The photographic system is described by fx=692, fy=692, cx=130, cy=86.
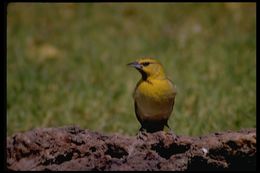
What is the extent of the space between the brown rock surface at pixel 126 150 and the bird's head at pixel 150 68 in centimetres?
83

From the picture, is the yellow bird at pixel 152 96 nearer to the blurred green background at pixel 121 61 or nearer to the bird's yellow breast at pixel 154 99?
the bird's yellow breast at pixel 154 99

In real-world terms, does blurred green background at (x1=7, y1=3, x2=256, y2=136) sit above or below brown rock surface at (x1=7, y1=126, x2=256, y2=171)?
above

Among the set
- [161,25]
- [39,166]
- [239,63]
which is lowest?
[39,166]

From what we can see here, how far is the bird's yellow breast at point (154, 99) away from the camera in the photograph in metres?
5.48

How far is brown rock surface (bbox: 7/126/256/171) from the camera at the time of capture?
15.1ft

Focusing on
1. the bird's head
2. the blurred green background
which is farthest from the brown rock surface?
the blurred green background

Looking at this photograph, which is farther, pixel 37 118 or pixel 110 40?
pixel 110 40

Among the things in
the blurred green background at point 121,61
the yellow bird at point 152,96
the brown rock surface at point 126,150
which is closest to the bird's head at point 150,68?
the yellow bird at point 152,96

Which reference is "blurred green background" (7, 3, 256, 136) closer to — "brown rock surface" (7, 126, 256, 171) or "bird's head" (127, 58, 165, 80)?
"bird's head" (127, 58, 165, 80)

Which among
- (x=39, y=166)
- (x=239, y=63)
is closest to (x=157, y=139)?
(x=39, y=166)

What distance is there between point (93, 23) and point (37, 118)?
10.6ft

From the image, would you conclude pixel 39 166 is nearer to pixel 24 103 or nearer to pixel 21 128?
pixel 21 128

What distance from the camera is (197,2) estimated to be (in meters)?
11.4

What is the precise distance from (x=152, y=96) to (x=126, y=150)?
2.86ft
